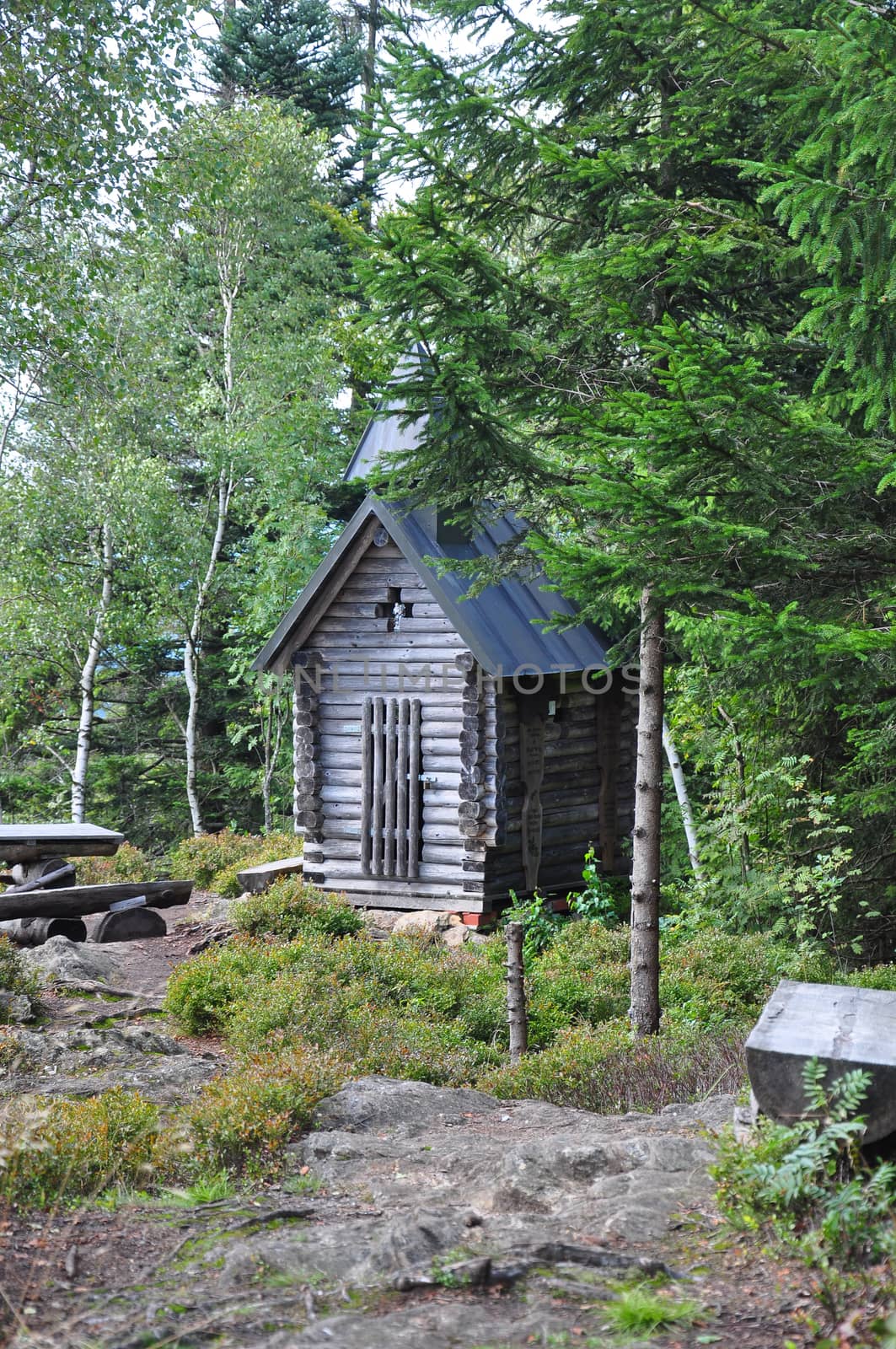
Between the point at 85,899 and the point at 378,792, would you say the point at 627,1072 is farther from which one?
the point at 378,792

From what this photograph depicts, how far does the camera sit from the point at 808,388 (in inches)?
313

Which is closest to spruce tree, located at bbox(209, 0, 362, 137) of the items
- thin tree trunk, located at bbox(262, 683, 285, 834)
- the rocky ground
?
thin tree trunk, located at bbox(262, 683, 285, 834)

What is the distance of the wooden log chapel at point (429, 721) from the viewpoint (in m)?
13.4

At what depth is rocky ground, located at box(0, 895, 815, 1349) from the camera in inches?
128

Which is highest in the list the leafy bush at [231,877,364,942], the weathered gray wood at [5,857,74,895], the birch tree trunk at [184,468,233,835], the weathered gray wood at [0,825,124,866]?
the birch tree trunk at [184,468,233,835]

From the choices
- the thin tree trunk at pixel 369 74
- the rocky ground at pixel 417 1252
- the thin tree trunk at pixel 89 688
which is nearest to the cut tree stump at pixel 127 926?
the rocky ground at pixel 417 1252

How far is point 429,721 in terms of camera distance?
13.8m

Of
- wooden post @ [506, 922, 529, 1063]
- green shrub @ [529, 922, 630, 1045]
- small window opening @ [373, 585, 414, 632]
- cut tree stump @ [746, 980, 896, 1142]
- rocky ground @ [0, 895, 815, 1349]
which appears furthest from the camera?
small window opening @ [373, 585, 414, 632]

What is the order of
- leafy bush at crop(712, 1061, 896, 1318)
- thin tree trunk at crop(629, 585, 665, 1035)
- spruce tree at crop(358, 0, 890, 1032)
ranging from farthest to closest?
1. thin tree trunk at crop(629, 585, 665, 1035)
2. spruce tree at crop(358, 0, 890, 1032)
3. leafy bush at crop(712, 1061, 896, 1318)

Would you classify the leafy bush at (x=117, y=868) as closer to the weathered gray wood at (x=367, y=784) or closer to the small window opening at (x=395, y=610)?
the weathered gray wood at (x=367, y=784)

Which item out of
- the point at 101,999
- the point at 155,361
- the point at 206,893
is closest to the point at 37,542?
the point at 155,361

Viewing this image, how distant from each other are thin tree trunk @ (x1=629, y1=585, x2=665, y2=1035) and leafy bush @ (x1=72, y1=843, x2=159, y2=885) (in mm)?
9025

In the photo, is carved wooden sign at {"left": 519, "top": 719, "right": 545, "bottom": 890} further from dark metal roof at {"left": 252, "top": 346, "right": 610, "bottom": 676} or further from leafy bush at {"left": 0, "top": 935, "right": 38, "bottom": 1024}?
leafy bush at {"left": 0, "top": 935, "right": 38, "bottom": 1024}

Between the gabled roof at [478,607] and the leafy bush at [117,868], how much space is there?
12.1ft
